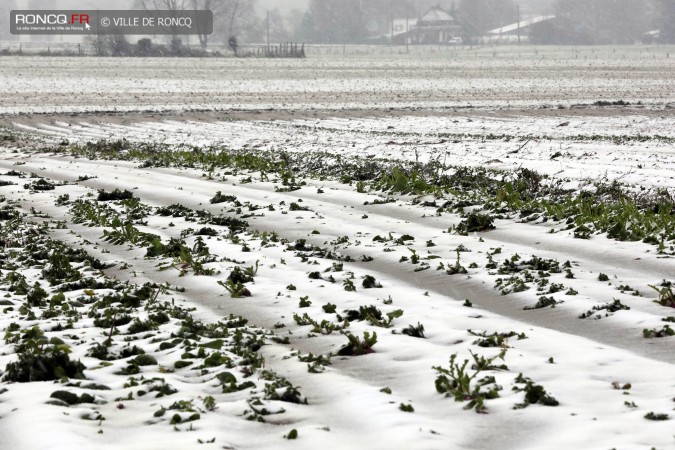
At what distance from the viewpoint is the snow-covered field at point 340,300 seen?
A: 14.8 feet

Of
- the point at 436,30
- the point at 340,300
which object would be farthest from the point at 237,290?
the point at 436,30

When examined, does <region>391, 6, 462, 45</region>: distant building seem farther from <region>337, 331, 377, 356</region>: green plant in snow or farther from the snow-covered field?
<region>337, 331, 377, 356</region>: green plant in snow

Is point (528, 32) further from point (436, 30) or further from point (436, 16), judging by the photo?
point (436, 16)

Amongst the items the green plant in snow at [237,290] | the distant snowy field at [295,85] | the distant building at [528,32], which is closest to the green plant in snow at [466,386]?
the green plant in snow at [237,290]

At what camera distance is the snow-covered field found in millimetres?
4516

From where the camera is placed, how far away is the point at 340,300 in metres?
6.96

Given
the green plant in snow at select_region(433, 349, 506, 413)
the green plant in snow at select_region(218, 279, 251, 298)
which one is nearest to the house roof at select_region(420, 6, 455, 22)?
the green plant in snow at select_region(218, 279, 251, 298)

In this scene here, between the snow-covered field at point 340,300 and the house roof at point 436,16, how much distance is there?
459ft

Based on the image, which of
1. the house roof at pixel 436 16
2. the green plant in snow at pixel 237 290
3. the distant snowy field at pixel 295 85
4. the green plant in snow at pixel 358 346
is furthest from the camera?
the house roof at pixel 436 16

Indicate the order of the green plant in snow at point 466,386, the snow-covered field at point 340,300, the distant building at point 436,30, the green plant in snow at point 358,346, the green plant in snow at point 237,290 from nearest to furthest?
the snow-covered field at point 340,300 → the green plant in snow at point 466,386 → the green plant in snow at point 358,346 → the green plant in snow at point 237,290 → the distant building at point 436,30

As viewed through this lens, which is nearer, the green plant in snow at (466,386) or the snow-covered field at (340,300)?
the snow-covered field at (340,300)

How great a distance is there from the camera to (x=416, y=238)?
9484mm

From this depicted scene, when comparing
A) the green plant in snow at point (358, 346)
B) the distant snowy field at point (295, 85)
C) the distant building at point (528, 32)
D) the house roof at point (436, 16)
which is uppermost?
the house roof at point (436, 16)

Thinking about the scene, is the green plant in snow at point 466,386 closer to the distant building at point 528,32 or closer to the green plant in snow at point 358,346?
the green plant in snow at point 358,346
